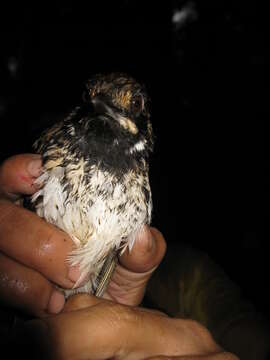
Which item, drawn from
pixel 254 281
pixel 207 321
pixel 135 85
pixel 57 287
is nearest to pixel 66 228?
pixel 57 287

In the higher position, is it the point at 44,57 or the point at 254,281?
the point at 44,57

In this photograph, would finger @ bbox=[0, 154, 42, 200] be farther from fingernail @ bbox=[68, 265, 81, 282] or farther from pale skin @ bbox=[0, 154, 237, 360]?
fingernail @ bbox=[68, 265, 81, 282]

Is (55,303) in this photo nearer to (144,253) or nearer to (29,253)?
(29,253)

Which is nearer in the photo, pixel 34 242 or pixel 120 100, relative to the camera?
pixel 34 242

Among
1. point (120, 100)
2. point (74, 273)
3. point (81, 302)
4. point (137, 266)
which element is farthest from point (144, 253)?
point (120, 100)

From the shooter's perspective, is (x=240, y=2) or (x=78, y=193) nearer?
(x=78, y=193)

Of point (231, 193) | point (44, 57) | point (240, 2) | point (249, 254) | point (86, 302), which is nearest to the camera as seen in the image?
point (86, 302)

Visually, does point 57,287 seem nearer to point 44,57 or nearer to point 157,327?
point 157,327
